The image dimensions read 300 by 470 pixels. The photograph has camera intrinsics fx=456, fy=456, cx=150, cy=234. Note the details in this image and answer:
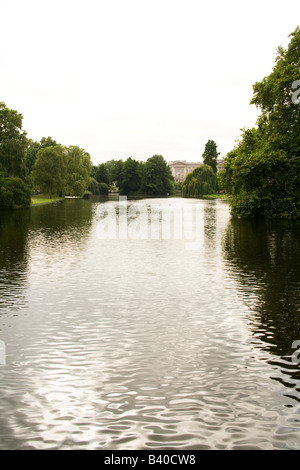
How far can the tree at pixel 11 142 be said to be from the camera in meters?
54.2

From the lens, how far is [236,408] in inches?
205

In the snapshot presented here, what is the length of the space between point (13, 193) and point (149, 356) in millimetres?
47258

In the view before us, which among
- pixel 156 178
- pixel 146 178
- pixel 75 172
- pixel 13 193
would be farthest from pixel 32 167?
pixel 156 178

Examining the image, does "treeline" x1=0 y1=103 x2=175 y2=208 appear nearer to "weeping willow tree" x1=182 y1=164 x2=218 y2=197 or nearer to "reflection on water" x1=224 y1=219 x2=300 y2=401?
"weeping willow tree" x1=182 y1=164 x2=218 y2=197

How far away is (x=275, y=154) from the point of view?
35.7m

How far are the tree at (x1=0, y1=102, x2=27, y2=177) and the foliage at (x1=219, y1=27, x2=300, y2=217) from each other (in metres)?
28.0

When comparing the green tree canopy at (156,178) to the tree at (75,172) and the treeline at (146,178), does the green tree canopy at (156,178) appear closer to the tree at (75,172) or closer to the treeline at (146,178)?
the treeline at (146,178)

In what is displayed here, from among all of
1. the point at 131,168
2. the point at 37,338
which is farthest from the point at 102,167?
the point at 37,338

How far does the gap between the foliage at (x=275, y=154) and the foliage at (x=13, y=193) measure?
24.4 m

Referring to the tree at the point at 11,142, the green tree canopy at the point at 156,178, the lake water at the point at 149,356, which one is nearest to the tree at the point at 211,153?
the green tree canopy at the point at 156,178

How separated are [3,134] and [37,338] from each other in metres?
52.0

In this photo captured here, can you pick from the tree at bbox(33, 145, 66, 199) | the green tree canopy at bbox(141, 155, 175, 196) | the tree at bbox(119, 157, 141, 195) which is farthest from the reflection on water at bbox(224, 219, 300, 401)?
the tree at bbox(119, 157, 141, 195)

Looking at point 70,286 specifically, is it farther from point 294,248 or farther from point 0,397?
point 294,248

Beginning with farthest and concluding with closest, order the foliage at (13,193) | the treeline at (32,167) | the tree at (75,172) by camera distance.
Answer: the tree at (75,172) → the treeline at (32,167) → the foliage at (13,193)
